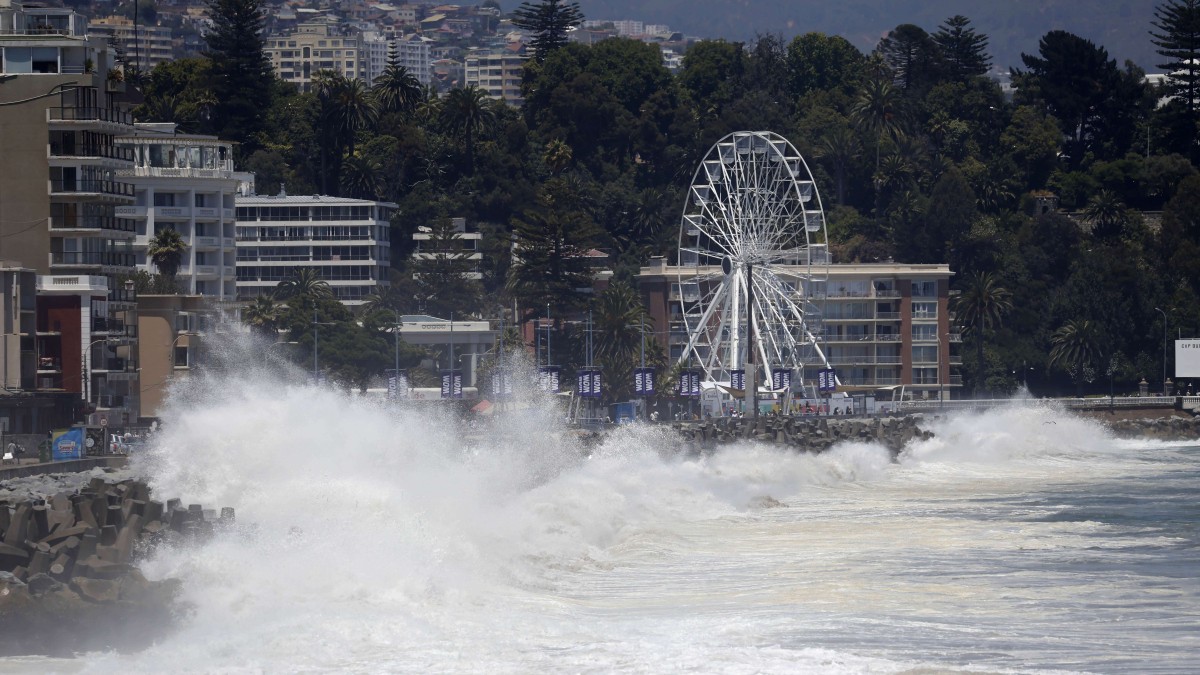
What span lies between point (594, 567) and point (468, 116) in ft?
376

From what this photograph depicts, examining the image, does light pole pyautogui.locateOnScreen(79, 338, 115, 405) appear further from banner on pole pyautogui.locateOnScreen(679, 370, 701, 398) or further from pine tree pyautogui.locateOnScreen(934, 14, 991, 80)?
pine tree pyautogui.locateOnScreen(934, 14, 991, 80)

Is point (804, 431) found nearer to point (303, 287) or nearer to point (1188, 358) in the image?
point (1188, 358)

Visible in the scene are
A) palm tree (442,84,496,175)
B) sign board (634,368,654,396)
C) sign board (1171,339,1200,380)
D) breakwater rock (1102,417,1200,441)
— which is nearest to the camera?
sign board (634,368,654,396)

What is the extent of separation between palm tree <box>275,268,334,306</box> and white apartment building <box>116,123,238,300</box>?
687 cm

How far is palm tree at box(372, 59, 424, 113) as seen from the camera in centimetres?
14850

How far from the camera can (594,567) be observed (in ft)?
102

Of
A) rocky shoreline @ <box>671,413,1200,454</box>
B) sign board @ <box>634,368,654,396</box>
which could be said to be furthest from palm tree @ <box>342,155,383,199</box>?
rocky shoreline @ <box>671,413,1200,454</box>

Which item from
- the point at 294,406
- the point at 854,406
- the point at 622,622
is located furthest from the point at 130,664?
the point at 854,406

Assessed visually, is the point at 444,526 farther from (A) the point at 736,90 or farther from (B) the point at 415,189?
(A) the point at 736,90

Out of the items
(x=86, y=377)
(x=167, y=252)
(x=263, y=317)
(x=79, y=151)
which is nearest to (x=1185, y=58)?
(x=263, y=317)

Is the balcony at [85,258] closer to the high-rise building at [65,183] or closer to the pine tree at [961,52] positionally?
the high-rise building at [65,183]

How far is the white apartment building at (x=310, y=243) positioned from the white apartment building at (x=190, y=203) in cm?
2356

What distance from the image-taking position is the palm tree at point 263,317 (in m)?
101

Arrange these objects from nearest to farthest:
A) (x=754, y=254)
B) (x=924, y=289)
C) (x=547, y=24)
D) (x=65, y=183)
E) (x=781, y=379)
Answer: (x=65, y=183) < (x=754, y=254) < (x=781, y=379) < (x=924, y=289) < (x=547, y=24)
